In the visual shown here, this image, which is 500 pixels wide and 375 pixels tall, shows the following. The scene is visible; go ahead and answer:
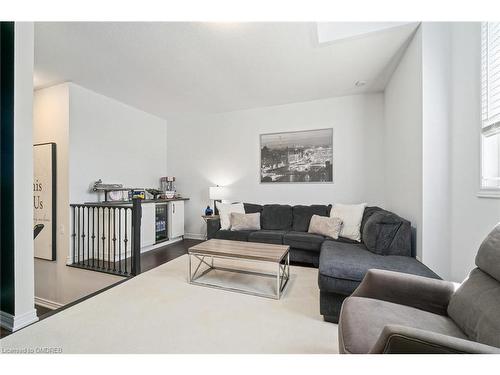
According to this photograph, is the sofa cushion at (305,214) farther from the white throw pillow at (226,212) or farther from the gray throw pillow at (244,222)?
the white throw pillow at (226,212)

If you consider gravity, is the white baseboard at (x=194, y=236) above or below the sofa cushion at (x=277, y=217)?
below

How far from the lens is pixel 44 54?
237 centimetres

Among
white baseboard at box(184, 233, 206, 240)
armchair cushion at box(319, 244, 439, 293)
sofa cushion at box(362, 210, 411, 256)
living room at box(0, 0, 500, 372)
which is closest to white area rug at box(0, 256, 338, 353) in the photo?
living room at box(0, 0, 500, 372)

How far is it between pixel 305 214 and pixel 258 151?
155cm

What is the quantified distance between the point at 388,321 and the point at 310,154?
3.06 metres

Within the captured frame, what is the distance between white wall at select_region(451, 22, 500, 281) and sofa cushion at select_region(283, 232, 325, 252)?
132cm

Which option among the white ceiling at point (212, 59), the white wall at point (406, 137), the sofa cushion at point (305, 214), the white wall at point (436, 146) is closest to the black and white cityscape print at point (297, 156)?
the sofa cushion at point (305, 214)

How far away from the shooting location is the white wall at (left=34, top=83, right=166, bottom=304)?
2.98m

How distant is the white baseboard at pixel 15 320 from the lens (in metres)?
1.52

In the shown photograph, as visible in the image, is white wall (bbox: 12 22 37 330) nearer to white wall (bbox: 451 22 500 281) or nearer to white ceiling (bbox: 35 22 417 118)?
white ceiling (bbox: 35 22 417 118)

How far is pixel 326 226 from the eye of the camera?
2.98 m

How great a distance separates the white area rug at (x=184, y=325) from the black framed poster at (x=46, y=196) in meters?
1.83
